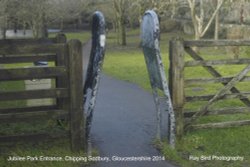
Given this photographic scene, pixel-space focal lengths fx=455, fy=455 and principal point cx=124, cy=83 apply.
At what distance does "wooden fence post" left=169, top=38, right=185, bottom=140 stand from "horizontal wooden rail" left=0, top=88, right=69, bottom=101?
186cm

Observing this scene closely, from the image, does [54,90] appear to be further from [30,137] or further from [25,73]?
[30,137]

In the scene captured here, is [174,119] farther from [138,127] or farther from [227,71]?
[227,71]

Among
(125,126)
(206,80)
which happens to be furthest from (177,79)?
(125,126)

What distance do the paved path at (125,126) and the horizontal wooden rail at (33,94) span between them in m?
1.15

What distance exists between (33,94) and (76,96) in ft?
2.08

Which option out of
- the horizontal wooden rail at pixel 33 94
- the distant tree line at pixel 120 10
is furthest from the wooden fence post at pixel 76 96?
the distant tree line at pixel 120 10

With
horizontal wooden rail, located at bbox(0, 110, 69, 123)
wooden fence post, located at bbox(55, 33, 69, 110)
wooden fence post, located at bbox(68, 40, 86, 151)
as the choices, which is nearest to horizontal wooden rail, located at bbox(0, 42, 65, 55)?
wooden fence post, located at bbox(55, 33, 69, 110)

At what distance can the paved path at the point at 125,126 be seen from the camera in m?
7.09

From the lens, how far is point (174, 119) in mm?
7414

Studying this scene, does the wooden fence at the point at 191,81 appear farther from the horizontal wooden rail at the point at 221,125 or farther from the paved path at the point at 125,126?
the paved path at the point at 125,126

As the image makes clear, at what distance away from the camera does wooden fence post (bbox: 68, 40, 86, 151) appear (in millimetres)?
6688

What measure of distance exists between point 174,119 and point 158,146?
51 cm

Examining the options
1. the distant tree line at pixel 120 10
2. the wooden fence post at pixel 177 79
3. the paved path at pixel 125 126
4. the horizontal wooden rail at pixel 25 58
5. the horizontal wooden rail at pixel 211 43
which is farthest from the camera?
the distant tree line at pixel 120 10

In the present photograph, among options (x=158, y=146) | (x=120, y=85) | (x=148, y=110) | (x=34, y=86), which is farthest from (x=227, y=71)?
(x=158, y=146)
